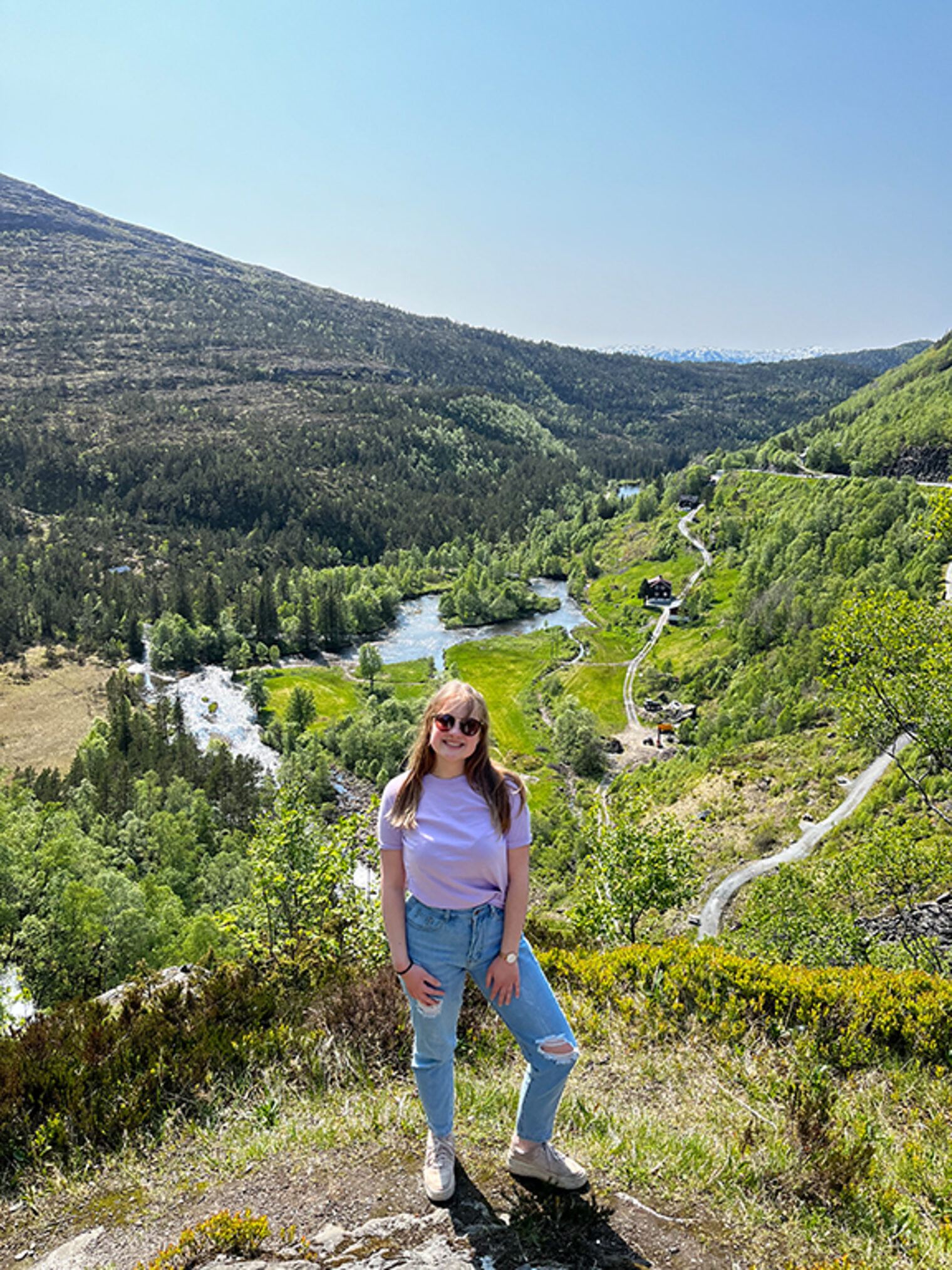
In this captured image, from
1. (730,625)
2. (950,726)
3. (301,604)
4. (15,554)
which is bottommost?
(15,554)

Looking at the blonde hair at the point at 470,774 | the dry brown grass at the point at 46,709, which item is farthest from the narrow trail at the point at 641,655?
the dry brown grass at the point at 46,709

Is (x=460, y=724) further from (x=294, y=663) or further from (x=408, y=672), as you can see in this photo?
(x=294, y=663)

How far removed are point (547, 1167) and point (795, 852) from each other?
43.5 metres

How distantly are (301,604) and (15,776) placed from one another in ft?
217

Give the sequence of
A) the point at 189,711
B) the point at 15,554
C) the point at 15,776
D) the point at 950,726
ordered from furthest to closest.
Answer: the point at 15,554 < the point at 189,711 < the point at 15,776 < the point at 950,726

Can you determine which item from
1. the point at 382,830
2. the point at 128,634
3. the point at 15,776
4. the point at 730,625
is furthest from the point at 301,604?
the point at 382,830

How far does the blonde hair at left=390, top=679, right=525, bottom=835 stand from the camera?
4840 mm

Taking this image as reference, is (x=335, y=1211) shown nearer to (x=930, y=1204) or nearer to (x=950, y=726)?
(x=930, y=1204)

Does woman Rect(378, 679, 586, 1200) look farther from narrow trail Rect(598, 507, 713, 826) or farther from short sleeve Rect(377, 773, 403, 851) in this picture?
narrow trail Rect(598, 507, 713, 826)

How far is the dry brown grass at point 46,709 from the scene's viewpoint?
91.8 meters

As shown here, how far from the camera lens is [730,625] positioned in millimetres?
111625

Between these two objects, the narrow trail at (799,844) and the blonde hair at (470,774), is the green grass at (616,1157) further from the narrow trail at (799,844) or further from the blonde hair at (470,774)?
the narrow trail at (799,844)

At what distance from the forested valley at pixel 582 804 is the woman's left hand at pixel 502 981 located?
1901 millimetres

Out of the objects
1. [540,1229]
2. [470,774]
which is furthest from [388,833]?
[540,1229]
